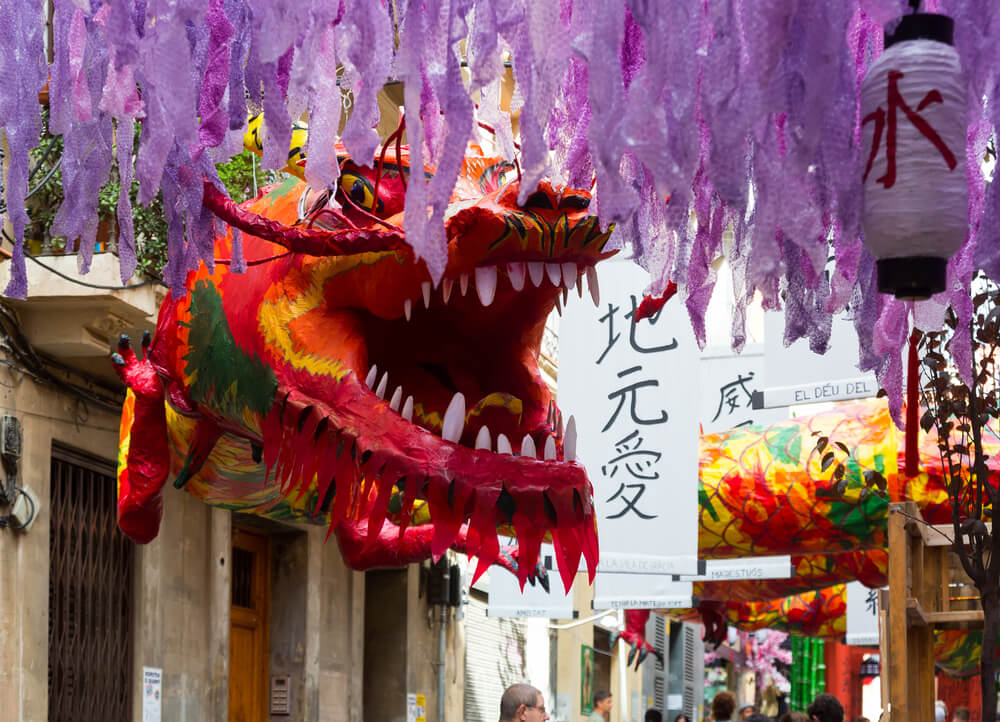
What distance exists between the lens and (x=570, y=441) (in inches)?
203

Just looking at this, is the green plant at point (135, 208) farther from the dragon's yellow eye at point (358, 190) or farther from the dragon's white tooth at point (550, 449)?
the dragon's white tooth at point (550, 449)

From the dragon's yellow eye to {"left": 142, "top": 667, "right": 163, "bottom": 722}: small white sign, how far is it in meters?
5.56

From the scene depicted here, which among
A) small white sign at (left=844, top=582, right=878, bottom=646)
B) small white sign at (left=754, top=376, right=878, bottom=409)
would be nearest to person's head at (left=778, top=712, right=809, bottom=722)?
small white sign at (left=754, top=376, right=878, bottom=409)

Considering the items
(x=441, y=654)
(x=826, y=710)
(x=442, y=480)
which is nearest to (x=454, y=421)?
(x=442, y=480)

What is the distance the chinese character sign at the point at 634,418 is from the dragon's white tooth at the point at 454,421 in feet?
14.4

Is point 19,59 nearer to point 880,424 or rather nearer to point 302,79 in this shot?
point 302,79

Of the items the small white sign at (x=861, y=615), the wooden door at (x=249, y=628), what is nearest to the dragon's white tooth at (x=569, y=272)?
the wooden door at (x=249, y=628)

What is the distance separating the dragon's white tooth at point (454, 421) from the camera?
509 cm

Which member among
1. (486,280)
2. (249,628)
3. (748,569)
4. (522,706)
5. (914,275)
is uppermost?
(486,280)

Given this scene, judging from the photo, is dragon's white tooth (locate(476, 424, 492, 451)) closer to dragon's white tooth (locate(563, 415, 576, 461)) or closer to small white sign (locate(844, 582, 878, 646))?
dragon's white tooth (locate(563, 415, 576, 461))

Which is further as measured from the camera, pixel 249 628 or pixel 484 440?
pixel 249 628

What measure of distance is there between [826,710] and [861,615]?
22.9ft

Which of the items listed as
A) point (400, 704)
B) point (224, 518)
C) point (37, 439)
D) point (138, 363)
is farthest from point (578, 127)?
point (400, 704)

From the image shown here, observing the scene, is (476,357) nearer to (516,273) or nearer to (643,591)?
(516,273)
